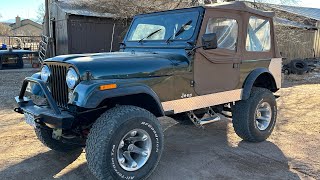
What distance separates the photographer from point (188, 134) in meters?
5.97

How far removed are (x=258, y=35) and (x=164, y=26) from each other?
1644mm

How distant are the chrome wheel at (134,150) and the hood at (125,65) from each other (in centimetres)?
66

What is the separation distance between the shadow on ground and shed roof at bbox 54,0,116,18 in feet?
38.9

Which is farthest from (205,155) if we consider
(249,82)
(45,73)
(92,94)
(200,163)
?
(45,73)

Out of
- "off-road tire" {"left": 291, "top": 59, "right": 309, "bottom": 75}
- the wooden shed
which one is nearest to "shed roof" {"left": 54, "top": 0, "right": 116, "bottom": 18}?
the wooden shed

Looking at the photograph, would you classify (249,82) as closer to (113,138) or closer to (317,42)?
(113,138)

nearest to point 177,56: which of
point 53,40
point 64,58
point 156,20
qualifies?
point 156,20

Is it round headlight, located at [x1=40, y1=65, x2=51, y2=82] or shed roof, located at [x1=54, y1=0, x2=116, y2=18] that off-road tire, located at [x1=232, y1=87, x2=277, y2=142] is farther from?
shed roof, located at [x1=54, y1=0, x2=116, y2=18]

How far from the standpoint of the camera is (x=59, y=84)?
394 centimetres

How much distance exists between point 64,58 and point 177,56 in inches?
55.4

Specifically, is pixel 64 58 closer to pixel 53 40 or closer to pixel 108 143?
pixel 108 143

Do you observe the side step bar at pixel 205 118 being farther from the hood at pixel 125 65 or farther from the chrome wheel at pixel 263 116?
the chrome wheel at pixel 263 116

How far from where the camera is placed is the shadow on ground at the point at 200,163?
163 inches

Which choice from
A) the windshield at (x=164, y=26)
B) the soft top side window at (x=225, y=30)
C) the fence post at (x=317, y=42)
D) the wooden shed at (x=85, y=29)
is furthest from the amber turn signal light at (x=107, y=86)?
the fence post at (x=317, y=42)
